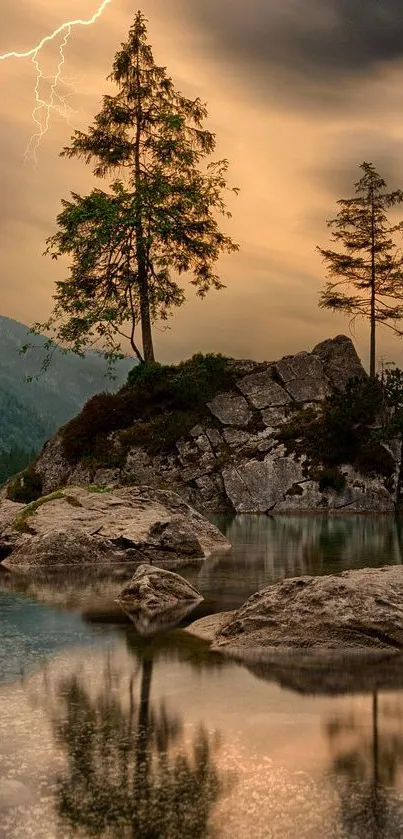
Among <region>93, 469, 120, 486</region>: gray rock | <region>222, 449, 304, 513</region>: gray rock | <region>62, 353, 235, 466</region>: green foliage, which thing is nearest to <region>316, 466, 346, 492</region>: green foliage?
<region>222, 449, 304, 513</region>: gray rock

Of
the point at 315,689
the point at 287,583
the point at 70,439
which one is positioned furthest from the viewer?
the point at 70,439

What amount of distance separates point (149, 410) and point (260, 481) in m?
7.79

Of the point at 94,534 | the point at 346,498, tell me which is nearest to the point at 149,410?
the point at 346,498

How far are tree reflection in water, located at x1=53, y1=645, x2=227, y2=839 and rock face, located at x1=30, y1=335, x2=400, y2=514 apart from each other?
101 feet

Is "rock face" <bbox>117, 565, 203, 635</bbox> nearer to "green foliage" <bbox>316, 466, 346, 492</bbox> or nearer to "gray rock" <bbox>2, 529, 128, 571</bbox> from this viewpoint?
"gray rock" <bbox>2, 529, 128, 571</bbox>

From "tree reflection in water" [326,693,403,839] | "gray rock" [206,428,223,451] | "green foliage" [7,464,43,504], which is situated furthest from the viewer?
"gray rock" [206,428,223,451]

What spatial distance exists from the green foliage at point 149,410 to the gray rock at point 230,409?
1.42 feet

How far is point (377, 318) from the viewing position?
159 feet

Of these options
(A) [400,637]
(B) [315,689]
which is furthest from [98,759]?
(A) [400,637]

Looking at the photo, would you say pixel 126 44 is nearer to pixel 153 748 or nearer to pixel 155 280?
pixel 155 280

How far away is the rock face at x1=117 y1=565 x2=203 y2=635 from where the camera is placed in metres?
9.94

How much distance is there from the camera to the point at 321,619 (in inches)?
319

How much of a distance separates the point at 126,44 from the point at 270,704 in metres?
45.4

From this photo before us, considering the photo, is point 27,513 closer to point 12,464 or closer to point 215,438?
point 215,438
